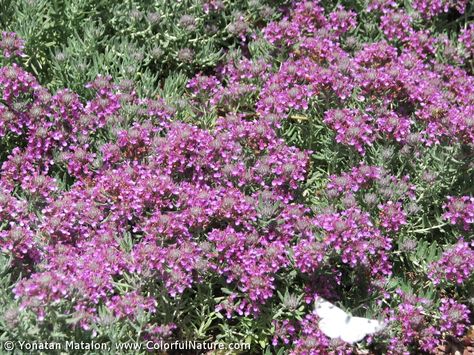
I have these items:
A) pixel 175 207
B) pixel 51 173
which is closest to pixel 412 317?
pixel 175 207

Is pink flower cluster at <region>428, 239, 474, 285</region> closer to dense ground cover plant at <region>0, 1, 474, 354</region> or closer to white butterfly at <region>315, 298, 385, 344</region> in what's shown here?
dense ground cover plant at <region>0, 1, 474, 354</region>

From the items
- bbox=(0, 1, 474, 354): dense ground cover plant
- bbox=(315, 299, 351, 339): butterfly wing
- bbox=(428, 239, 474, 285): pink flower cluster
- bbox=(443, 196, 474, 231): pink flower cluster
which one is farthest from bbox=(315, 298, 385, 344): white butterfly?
bbox=(443, 196, 474, 231): pink flower cluster

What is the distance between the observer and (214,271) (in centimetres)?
449

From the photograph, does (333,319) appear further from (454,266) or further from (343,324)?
(454,266)

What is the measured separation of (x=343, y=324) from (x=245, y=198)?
3.62ft

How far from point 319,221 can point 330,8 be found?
2.73 meters

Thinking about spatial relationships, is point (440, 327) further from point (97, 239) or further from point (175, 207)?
point (97, 239)

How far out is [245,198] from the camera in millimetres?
4605

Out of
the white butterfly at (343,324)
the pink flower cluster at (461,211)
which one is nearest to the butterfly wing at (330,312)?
the white butterfly at (343,324)

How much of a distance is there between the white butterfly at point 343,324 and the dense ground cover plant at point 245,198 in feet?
0.97

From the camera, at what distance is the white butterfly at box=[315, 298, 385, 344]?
3855 mm

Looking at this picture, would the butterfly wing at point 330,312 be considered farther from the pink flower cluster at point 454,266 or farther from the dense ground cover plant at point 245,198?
the pink flower cluster at point 454,266

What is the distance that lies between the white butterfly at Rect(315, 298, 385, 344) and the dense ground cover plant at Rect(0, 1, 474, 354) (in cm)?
29

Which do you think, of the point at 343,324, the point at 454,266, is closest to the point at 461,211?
the point at 454,266
